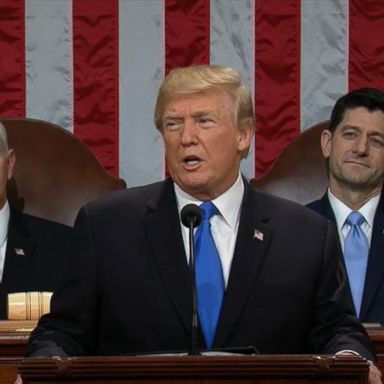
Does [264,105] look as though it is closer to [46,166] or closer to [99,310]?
[46,166]

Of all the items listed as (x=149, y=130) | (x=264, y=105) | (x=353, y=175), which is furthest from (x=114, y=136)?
(x=353, y=175)

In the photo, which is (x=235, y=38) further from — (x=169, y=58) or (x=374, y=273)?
(x=374, y=273)

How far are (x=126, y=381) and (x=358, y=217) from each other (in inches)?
91.9

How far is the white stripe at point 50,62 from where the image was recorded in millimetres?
5527

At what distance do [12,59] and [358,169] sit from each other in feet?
5.34

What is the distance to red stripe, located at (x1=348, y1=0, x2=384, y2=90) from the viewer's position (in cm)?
557

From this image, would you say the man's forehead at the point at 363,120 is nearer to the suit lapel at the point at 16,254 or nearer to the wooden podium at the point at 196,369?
the suit lapel at the point at 16,254

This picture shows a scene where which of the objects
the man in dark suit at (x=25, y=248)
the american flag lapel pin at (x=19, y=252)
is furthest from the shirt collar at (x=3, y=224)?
the american flag lapel pin at (x=19, y=252)

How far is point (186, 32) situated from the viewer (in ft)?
18.3

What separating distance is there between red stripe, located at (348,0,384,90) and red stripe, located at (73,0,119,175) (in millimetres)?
1034

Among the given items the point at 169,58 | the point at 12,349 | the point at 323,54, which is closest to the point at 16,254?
the point at 12,349

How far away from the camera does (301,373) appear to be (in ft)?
8.65

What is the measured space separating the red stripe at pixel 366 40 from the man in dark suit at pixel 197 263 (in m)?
2.15

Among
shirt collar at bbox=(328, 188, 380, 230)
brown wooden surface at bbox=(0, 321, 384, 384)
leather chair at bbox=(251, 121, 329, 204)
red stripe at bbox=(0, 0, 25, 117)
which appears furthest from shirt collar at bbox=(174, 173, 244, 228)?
red stripe at bbox=(0, 0, 25, 117)
